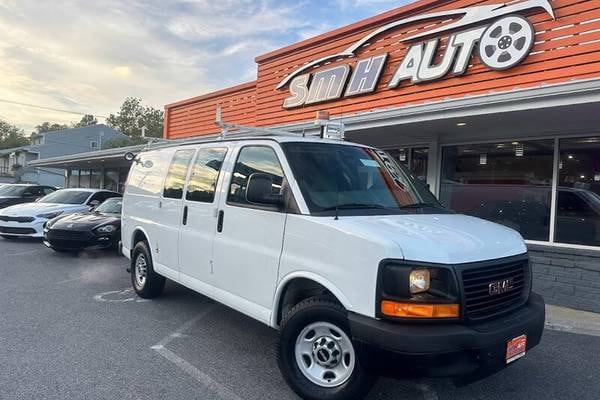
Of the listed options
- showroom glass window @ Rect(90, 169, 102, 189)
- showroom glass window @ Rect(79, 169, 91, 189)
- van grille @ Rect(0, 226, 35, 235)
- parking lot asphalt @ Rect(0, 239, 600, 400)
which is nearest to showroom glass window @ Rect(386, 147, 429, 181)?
parking lot asphalt @ Rect(0, 239, 600, 400)

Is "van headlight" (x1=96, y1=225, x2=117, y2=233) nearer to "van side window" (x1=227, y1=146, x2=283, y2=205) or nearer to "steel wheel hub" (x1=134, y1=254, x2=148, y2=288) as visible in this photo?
"steel wheel hub" (x1=134, y1=254, x2=148, y2=288)

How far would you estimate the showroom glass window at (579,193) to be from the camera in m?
7.07

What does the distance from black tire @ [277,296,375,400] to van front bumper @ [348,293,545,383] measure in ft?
0.53

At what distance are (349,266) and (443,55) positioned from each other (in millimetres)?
5924

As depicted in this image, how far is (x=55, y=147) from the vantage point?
5575 centimetres

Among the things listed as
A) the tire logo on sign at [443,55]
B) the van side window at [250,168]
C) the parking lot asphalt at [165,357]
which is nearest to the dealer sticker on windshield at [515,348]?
the parking lot asphalt at [165,357]

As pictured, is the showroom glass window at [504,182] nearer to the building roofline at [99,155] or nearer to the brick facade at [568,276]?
the brick facade at [568,276]

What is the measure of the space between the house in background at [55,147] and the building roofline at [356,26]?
4798cm

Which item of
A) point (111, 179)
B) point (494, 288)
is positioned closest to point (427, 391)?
point (494, 288)

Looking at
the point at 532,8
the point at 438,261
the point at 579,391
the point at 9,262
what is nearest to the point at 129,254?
the point at 9,262

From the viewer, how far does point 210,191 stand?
481cm

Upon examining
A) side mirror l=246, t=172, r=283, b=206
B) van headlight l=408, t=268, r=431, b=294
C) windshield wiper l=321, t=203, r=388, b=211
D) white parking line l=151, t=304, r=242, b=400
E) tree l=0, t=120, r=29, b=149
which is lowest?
white parking line l=151, t=304, r=242, b=400

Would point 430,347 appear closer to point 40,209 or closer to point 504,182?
point 504,182

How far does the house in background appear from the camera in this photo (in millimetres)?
52812
